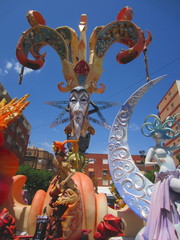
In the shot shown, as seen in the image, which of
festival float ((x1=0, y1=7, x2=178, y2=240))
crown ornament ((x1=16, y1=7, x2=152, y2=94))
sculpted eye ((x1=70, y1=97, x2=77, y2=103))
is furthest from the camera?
crown ornament ((x1=16, y1=7, x2=152, y2=94))

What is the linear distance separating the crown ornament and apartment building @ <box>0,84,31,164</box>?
18256mm

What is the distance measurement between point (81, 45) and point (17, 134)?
2583cm

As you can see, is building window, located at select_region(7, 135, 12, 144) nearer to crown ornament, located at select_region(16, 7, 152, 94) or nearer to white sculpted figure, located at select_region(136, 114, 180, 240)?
crown ornament, located at select_region(16, 7, 152, 94)

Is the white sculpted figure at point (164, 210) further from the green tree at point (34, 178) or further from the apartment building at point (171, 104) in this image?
the apartment building at point (171, 104)

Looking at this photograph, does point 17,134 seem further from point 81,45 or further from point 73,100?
point 73,100

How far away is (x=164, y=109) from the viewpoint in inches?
1232

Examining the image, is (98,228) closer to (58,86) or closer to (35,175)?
(58,86)

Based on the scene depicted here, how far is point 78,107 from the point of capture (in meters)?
5.66

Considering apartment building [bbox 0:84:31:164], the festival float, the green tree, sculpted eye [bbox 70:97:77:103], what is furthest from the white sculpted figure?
apartment building [bbox 0:84:31:164]

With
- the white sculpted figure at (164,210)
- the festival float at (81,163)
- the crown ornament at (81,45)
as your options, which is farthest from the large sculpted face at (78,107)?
the white sculpted figure at (164,210)

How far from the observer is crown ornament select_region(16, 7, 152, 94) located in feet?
21.7

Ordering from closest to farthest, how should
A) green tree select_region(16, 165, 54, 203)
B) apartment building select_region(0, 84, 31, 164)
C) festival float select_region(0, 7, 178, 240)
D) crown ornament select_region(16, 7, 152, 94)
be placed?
festival float select_region(0, 7, 178, 240)
crown ornament select_region(16, 7, 152, 94)
green tree select_region(16, 165, 54, 203)
apartment building select_region(0, 84, 31, 164)

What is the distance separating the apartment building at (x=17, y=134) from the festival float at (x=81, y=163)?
18.9 m

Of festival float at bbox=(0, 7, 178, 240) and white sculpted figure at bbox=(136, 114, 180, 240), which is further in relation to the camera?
festival float at bbox=(0, 7, 178, 240)
